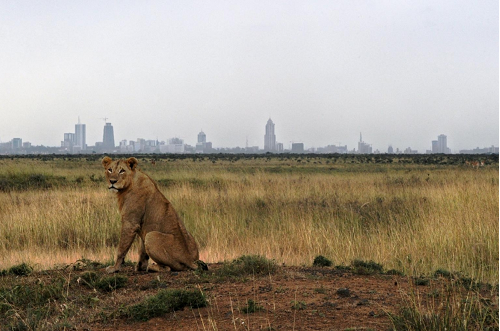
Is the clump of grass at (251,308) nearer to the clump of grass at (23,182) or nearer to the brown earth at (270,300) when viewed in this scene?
the brown earth at (270,300)

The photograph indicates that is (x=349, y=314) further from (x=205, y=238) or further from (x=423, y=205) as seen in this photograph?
(x=423, y=205)

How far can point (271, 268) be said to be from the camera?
733 centimetres

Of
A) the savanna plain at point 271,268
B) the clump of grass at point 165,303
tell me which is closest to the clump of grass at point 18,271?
the savanna plain at point 271,268

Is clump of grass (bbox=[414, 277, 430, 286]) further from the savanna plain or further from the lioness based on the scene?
the lioness

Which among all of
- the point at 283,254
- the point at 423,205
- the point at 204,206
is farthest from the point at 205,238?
the point at 423,205

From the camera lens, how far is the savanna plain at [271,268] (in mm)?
5184

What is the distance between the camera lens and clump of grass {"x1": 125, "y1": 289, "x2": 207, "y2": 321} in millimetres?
5367

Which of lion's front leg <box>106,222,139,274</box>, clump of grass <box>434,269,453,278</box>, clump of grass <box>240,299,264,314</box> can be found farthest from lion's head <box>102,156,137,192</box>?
clump of grass <box>434,269,453,278</box>

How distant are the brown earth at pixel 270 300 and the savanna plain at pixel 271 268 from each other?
0.07 feet

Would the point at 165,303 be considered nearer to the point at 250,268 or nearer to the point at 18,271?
the point at 250,268

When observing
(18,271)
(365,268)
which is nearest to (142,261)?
(18,271)

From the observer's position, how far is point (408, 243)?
10.0m

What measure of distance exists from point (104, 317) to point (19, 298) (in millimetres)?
1571

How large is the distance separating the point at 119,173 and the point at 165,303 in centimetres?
254
